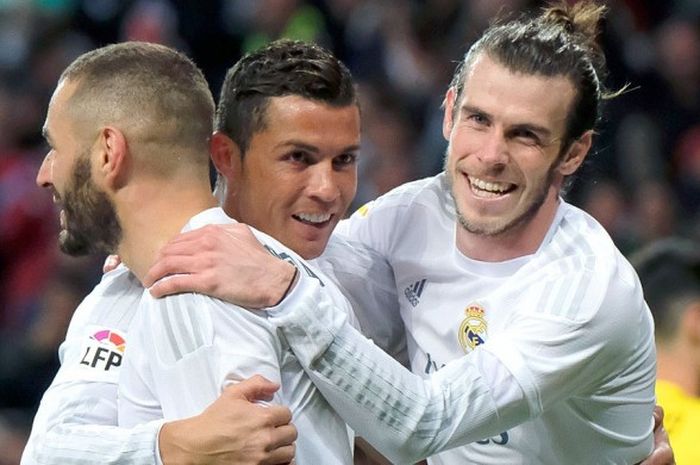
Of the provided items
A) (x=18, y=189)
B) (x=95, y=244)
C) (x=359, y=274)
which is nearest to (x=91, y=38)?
(x=18, y=189)

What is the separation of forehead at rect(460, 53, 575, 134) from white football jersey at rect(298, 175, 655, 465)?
29cm

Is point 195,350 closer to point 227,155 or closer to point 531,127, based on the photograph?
point 227,155

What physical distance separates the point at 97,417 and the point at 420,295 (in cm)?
114

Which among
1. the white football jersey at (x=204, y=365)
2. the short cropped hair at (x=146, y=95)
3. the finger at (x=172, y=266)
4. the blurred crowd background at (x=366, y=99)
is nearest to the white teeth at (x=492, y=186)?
the short cropped hair at (x=146, y=95)

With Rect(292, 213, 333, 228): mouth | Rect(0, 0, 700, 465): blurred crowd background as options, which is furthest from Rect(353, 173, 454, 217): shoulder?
Rect(0, 0, 700, 465): blurred crowd background

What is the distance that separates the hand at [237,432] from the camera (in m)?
2.74

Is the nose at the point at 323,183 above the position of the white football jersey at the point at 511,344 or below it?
above

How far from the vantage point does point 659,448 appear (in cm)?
403

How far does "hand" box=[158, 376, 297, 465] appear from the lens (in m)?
2.74

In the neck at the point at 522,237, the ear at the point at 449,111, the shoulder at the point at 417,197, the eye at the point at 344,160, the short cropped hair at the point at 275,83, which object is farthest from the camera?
the shoulder at the point at 417,197

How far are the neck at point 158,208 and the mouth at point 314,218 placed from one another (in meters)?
0.58

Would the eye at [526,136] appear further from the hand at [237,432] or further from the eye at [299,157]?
the hand at [237,432]

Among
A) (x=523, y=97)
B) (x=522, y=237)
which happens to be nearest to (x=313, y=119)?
(x=523, y=97)

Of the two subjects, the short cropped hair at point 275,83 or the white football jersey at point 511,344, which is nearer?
the white football jersey at point 511,344
